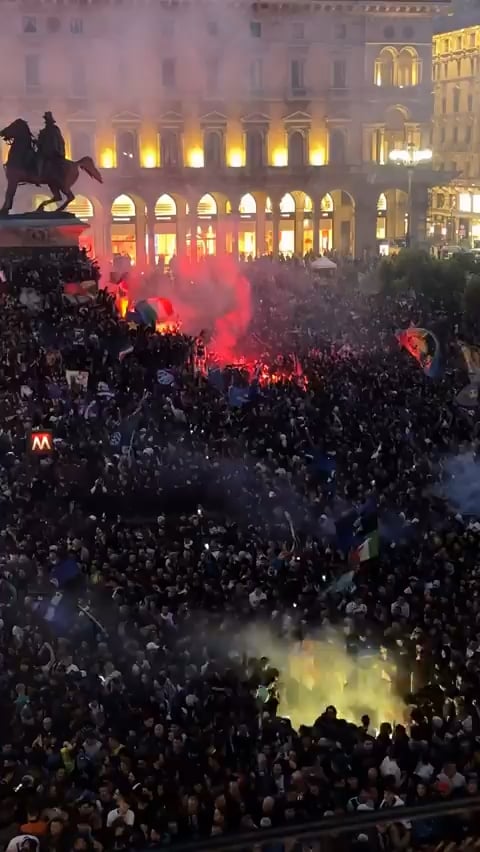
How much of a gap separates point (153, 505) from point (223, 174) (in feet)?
151

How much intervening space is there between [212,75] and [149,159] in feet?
18.1

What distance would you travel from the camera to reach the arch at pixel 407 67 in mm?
62750

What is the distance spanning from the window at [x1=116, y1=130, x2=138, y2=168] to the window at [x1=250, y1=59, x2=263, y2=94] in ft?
23.0

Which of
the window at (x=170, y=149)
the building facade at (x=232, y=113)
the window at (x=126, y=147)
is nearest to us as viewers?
the building facade at (x=232, y=113)

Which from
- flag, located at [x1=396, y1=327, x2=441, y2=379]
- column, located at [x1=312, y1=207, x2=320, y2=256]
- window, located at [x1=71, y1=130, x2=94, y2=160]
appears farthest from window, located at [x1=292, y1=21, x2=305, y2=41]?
flag, located at [x1=396, y1=327, x2=441, y2=379]

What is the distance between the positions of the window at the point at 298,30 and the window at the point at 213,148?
6.56 m

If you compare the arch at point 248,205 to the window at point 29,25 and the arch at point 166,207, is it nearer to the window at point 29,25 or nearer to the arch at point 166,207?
the arch at point 166,207

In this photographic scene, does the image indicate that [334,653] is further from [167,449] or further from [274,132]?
[274,132]

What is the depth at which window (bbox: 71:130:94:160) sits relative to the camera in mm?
58375

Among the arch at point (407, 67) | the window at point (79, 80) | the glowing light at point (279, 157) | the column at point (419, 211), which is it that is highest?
the arch at point (407, 67)

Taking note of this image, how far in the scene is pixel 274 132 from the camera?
201 ft

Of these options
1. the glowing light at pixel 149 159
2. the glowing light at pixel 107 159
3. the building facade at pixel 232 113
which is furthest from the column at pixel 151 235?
the glowing light at pixel 107 159

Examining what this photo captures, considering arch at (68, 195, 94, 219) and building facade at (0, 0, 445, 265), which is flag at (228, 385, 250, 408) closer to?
building facade at (0, 0, 445, 265)

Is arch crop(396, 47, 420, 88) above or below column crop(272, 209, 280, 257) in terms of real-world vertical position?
above
